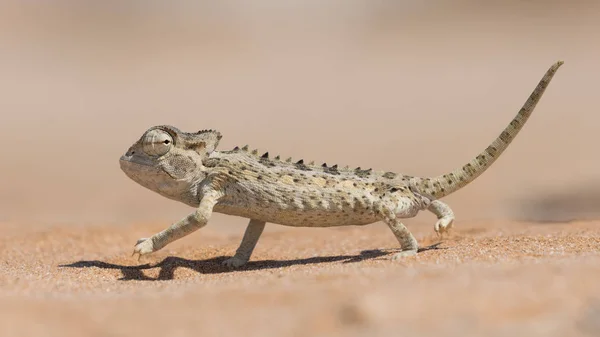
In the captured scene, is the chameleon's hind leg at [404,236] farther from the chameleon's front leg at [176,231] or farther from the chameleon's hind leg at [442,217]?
the chameleon's front leg at [176,231]

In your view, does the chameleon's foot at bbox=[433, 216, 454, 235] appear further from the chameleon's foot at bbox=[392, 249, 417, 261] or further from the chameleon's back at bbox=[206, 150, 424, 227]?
the chameleon's foot at bbox=[392, 249, 417, 261]

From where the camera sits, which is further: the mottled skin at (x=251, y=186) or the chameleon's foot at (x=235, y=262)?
the chameleon's foot at (x=235, y=262)

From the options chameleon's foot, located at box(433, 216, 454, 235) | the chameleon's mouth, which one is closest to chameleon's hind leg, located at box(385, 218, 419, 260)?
chameleon's foot, located at box(433, 216, 454, 235)

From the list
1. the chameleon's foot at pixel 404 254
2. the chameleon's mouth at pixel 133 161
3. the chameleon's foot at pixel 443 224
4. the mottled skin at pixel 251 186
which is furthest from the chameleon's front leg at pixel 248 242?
the chameleon's foot at pixel 443 224

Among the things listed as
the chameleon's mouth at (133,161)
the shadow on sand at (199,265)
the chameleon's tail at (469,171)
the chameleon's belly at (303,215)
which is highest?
the chameleon's tail at (469,171)

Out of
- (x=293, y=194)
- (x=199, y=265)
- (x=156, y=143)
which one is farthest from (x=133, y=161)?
(x=293, y=194)

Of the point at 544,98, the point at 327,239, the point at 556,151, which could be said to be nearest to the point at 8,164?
the point at 327,239

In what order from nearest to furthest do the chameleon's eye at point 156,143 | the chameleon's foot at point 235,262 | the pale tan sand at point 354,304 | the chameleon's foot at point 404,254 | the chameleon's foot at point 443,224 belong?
the pale tan sand at point 354,304
the chameleon's foot at point 404,254
the chameleon's eye at point 156,143
the chameleon's foot at point 443,224
the chameleon's foot at point 235,262
